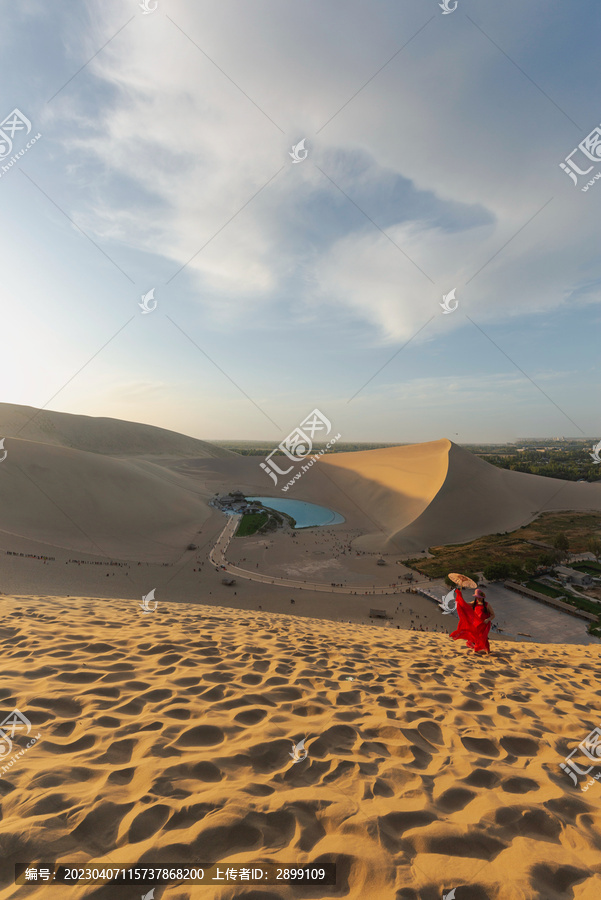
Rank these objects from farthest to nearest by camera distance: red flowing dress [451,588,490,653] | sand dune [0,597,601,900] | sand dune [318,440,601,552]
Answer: sand dune [318,440,601,552] → red flowing dress [451,588,490,653] → sand dune [0,597,601,900]

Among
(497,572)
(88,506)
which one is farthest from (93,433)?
(497,572)

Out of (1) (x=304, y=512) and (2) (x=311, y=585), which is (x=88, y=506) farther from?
(1) (x=304, y=512)

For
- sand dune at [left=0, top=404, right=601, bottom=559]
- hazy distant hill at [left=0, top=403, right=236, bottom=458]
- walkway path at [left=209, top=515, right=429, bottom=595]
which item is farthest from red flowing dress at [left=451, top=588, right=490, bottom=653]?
hazy distant hill at [left=0, top=403, right=236, bottom=458]

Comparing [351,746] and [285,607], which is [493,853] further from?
[285,607]

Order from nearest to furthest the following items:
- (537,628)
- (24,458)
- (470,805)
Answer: (470,805), (537,628), (24,458)

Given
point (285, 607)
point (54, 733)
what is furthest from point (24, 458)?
point (54, 733)

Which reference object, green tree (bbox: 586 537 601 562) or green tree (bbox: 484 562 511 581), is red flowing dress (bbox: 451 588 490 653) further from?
green tree (bbox: 586 537 601 562)
